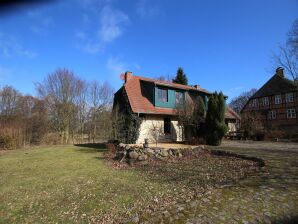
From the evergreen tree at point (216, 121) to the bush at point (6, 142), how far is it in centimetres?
1746

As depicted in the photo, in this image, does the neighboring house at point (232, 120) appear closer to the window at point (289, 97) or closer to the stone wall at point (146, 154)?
the stone wall at point (146, 154)

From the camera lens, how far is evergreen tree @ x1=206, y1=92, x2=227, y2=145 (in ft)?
57.7

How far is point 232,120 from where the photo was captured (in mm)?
27516

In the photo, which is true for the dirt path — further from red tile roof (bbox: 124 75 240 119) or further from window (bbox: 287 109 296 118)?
window (bbox: 287 109 296 118)

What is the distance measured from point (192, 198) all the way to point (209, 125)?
12.9m

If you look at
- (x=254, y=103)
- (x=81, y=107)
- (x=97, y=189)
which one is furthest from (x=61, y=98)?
(x=254, y=103)

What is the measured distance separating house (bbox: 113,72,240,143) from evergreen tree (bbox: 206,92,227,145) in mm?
2570

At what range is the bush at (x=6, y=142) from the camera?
2057 centimetres


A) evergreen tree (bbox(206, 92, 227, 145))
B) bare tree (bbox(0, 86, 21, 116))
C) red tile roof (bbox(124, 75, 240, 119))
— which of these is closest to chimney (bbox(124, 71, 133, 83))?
red tile roof (bbox(124, 75, 240, 119))

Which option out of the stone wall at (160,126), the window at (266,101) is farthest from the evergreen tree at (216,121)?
the window at (266,101)

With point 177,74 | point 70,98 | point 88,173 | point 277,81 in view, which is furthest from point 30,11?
point 277,81

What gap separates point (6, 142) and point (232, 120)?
24.0 m

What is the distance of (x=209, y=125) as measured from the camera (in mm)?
18125

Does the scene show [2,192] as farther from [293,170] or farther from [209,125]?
[209,125]
